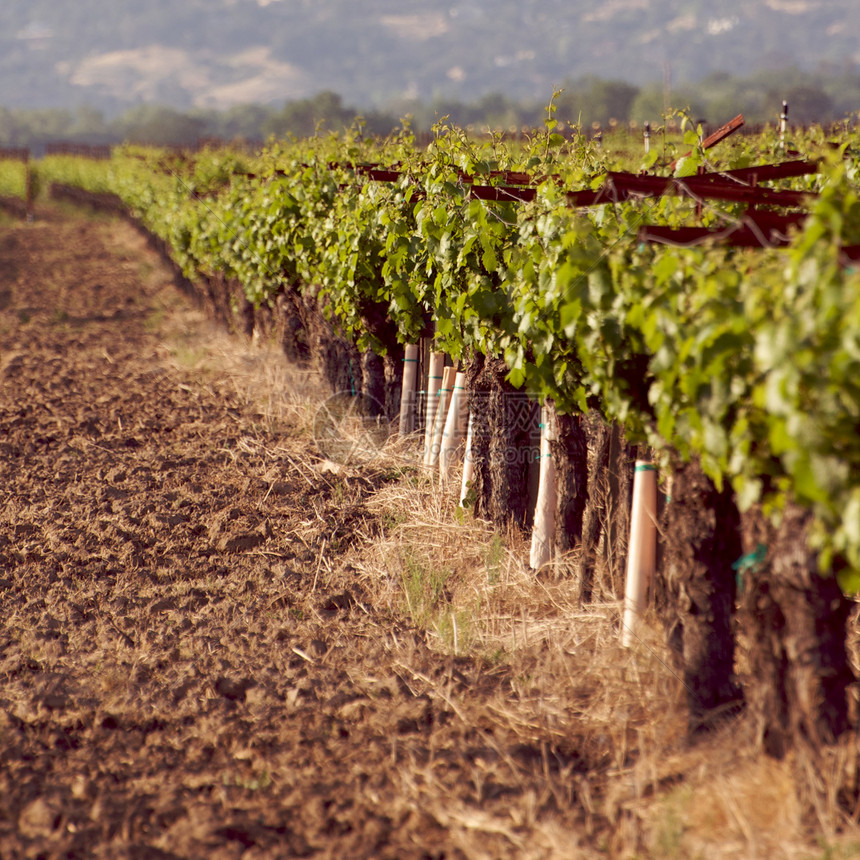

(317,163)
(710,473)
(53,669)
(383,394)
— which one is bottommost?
(53,669)

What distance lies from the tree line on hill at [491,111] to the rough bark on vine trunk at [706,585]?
34405 millimetres

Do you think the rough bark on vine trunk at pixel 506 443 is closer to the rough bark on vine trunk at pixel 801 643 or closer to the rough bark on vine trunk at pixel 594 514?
the rough bark on vine trunk at pixel 594 514

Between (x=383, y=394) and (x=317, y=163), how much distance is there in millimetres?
2279

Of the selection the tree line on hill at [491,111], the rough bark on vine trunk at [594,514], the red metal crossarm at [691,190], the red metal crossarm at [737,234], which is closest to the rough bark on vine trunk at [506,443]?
the rough bark on vine trunk at [594,514]

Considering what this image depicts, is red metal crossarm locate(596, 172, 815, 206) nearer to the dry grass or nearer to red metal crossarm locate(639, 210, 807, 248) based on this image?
red metal crossarm locate(639, 210, 807, 248)

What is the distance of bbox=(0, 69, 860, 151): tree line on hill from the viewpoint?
59656 mm

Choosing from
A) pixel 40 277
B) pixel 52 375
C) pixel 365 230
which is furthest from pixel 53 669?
pixel 40 277

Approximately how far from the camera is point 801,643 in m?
2.96

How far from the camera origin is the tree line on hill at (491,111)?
59656 millimetres

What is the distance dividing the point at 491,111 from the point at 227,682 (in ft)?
360

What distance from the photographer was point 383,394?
25.8ft

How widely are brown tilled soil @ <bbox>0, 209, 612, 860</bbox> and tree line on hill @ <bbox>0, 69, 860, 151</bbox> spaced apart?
3188 cm

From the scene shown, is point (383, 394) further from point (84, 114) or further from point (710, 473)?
point (84, 114)

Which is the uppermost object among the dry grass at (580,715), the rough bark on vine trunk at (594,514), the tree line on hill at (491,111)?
the tree line on hill at (491,111)
